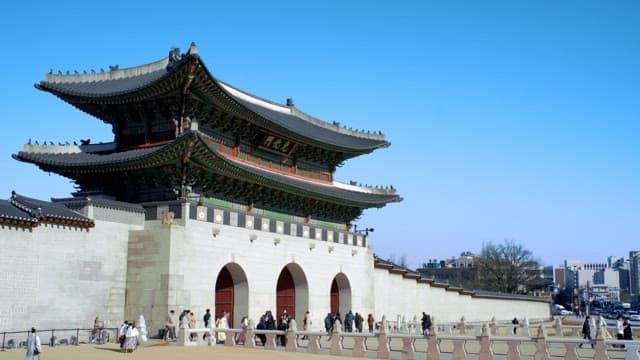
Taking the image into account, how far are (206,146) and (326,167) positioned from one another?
54.0ft

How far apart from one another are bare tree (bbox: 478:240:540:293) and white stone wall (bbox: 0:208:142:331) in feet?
248

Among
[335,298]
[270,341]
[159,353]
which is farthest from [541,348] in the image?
[335,298]

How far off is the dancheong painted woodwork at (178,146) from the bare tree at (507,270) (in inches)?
2432

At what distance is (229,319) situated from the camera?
117 ft

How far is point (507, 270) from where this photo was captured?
98562mm

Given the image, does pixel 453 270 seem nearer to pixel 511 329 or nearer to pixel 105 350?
pixel 511 329

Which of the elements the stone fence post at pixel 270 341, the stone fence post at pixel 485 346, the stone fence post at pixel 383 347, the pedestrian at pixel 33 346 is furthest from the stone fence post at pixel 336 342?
the pedestrian at pixel 33 346

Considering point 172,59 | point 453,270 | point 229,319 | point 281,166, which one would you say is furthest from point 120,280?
point 453,270

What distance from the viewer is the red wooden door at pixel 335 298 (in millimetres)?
44375

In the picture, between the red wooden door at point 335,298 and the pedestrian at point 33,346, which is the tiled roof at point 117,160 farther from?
the pedestrian at point 33,346

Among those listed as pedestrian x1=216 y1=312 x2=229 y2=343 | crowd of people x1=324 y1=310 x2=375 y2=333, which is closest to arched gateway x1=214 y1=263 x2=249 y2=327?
pedestrian x1=216 y1=312 x2=229 y2=343

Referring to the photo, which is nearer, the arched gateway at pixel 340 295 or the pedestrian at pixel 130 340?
the pedestrian at pixel 130 340

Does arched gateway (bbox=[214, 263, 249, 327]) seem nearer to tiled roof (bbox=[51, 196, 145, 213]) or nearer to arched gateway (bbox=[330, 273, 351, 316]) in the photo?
tiled roof (bbox=[51, 196, 145, 213])

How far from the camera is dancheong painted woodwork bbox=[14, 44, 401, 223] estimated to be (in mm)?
31672
